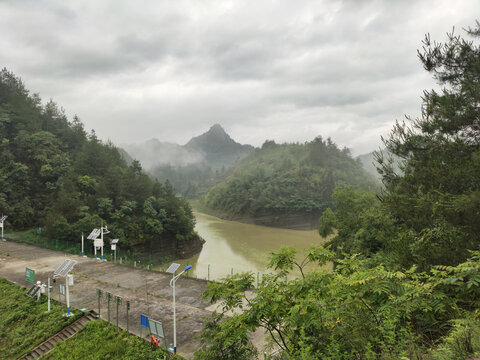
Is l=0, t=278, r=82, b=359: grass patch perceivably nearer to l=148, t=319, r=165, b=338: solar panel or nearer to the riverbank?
l=148, t=319, r=165, b=338: solar panel

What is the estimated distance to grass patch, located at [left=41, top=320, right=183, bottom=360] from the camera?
8.89 metres

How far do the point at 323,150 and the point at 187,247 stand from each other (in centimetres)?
6426

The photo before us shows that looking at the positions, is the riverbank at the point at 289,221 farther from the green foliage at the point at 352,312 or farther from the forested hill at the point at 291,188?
the green foliage at the point at 352,312

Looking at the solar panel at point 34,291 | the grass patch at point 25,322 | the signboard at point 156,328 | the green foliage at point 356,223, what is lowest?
the grass patch at point 25,322

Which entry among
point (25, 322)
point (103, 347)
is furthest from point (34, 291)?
point (103, 347)

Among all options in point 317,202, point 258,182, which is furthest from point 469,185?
point 258,182

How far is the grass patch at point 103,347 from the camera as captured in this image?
889 cm

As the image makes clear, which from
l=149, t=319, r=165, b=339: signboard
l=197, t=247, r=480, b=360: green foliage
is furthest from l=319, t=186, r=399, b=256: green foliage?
l=197, t=247, r=480, b=360: green foliage

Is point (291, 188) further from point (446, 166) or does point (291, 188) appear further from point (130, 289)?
point (446, 166)

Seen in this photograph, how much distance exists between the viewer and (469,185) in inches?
286

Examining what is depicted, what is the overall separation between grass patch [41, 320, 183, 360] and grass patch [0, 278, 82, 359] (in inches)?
39.4

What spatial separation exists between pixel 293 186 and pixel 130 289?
5578 cm

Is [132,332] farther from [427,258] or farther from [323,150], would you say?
[323,150]

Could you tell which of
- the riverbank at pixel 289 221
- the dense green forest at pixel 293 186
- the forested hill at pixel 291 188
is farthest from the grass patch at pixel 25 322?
the dense green forest at pixel 293 186
